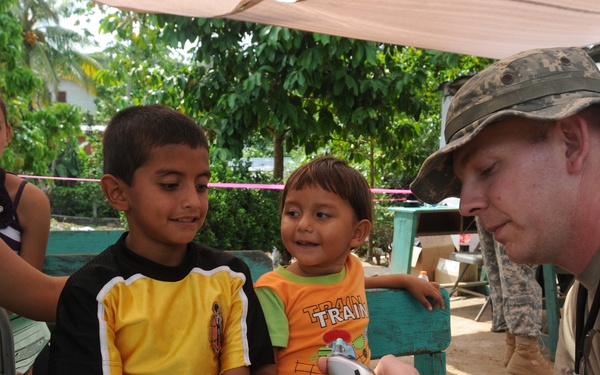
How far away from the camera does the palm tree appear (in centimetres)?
2911

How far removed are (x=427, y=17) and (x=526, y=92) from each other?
144 inches

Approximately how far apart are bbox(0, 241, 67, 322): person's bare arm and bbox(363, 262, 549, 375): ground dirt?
12.0 ft

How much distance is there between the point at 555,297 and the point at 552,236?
3.90 meters

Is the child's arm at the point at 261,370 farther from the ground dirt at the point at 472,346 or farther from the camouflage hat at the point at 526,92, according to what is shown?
the ground dirt at the point at 472,346

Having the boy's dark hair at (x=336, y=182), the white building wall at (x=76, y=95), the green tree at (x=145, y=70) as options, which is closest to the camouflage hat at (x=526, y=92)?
the boy's dark hair at (x=336, y=182)

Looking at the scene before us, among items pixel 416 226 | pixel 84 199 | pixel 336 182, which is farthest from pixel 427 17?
pixel 84 199

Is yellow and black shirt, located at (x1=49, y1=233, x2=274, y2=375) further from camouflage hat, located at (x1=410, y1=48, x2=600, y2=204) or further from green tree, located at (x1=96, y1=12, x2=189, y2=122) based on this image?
green tree, located at (x1=96, y1=12, x2=189, y2=122)

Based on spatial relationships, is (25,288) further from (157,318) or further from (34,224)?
(34,224)

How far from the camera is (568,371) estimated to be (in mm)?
1663

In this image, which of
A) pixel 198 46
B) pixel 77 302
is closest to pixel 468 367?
pixel 77 302

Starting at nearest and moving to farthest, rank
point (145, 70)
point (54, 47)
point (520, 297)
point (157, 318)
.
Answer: point (157, 318) < point (520, 297) < point (145, 70) < point (54, 47)

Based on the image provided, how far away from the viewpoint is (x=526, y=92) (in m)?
1.32

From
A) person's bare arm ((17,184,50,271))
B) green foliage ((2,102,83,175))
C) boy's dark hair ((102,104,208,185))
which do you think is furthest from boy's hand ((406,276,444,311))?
green foliage ((2,102,83,175))

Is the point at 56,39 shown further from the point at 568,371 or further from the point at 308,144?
the point at 568,371
